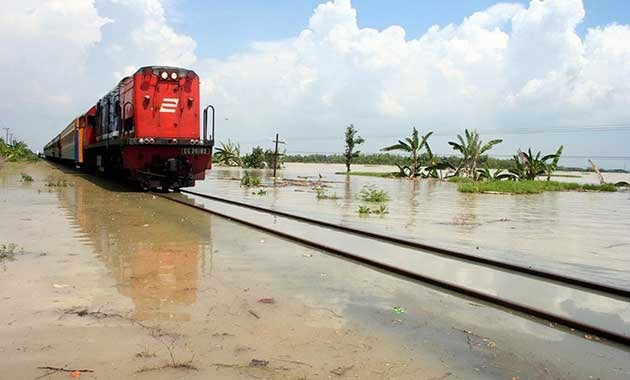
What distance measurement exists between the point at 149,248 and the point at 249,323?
3421 millimetres

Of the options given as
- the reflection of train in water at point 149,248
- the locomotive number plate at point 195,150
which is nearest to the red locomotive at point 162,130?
the locomotive number plate at point 195,150

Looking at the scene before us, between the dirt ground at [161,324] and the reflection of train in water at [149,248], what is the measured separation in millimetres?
24

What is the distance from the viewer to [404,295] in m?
5.30

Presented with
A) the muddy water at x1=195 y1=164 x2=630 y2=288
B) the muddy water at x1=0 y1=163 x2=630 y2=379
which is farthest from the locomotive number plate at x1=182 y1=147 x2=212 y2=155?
the muddy water at x1=0 y1=163 x2=630 y2=379

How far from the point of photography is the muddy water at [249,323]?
3449mm

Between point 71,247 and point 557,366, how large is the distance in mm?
6092

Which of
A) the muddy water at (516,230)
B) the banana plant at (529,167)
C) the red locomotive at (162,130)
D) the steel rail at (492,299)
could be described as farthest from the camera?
the banana plant at (529,167)

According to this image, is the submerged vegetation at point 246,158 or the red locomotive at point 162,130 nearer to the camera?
the red locomotive at point 162,130

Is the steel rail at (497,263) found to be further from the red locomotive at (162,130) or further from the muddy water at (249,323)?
the red locomotive at (162,130)

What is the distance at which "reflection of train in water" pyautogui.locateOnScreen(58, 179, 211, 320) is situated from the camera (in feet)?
16.0

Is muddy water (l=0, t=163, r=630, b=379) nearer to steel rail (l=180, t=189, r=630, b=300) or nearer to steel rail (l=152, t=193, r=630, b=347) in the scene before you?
steel rail (l=152, t=193, r=630, b=347)

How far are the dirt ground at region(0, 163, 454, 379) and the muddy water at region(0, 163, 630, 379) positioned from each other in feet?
0.05

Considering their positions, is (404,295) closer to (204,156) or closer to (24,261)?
(24,261)

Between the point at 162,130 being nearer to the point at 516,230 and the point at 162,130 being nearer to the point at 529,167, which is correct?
the point at 516,230
